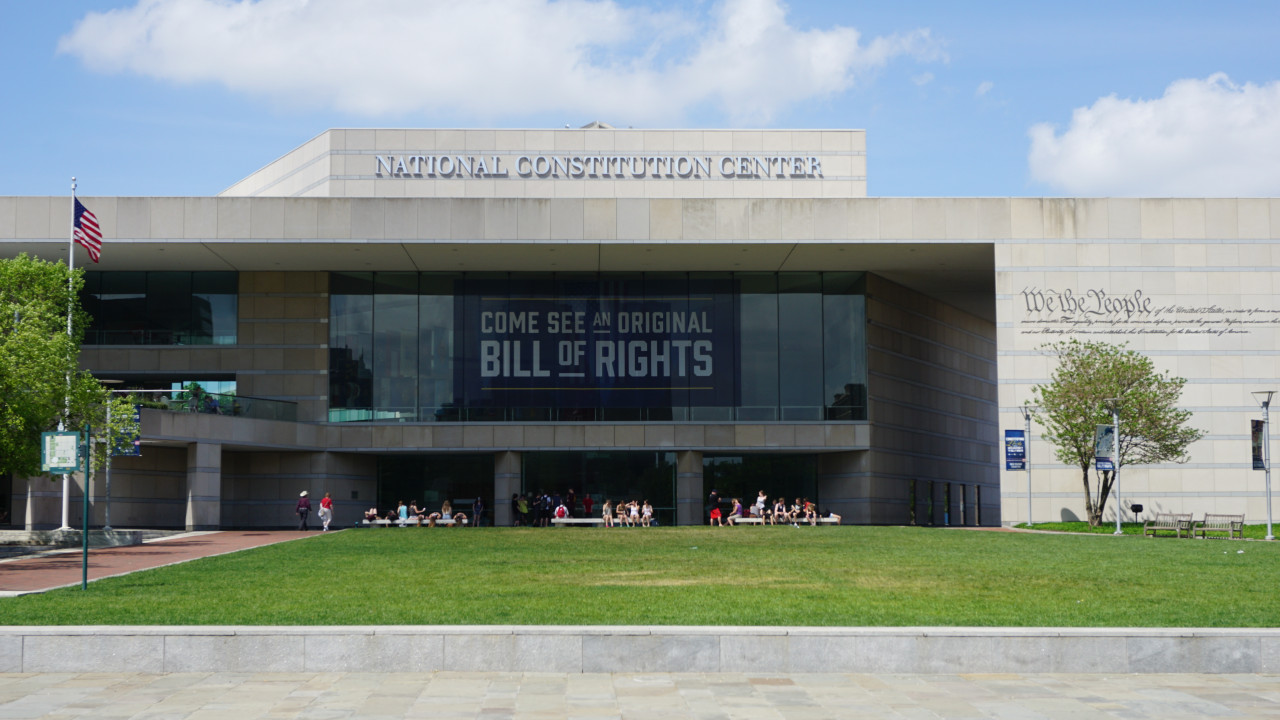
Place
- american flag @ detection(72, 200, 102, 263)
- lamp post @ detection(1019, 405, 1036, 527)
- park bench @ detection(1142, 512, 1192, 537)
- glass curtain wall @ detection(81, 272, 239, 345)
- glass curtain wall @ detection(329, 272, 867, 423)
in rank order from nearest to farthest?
1. park bench @ detection(1142, 512, 1192, 537)
2. american flag @ detection(72, 200, 102, 263)
3. lamp post @ detection(1019, 405, 1036, 527)
4. glass curtain wall @ detection(81, 272, 239, 345)
5. glass curtain wall @ detection(329, 272, 867, 423)

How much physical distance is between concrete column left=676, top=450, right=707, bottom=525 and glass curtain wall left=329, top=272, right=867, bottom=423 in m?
1.68

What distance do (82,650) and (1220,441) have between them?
4093 centimetres

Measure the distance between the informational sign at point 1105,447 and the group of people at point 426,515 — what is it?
21826mm

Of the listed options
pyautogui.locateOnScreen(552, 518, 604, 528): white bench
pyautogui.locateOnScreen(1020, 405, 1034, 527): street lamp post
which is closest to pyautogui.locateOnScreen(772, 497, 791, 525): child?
pyautogui.locateOnScreen(552, 518, 604, 528): white bench

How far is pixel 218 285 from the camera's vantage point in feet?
162

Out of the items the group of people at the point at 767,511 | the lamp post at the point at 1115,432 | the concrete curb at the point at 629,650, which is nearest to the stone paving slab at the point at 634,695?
the concrete curb at the point at 629,650

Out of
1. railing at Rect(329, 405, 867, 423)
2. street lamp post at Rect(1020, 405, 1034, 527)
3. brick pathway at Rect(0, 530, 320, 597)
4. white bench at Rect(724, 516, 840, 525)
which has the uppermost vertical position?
railing at Rect(329, 405, 867, 423)

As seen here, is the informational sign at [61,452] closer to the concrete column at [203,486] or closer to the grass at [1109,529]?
the concrete column at [203,486]

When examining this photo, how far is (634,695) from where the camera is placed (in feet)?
35.6

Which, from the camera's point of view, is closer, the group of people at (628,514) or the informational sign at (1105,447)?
the informational sign at (1105,447)

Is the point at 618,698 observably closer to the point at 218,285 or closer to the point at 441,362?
the point at 441,362

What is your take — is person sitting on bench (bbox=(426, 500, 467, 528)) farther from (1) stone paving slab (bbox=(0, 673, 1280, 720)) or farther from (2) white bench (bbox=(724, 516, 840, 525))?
(1) stone paving slab (bbox=(0, 673, 1280, 720))

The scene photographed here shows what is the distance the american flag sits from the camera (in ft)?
119

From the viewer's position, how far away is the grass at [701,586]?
14078 millimetres
